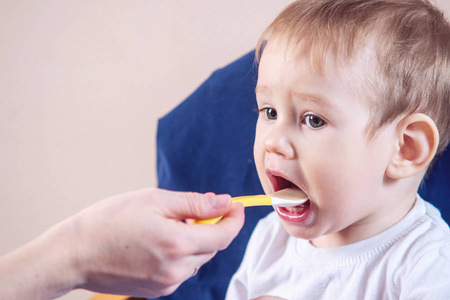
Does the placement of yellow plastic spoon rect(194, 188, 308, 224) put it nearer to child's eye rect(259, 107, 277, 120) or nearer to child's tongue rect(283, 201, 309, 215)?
child's tongue rect(283, 201, 309, 215)

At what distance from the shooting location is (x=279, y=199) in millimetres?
743

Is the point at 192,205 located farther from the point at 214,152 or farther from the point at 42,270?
the point at 214,152

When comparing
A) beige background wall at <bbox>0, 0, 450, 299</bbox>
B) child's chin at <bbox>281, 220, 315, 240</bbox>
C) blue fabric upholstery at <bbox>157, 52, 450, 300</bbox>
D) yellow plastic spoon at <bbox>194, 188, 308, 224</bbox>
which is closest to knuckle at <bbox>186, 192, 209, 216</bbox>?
yellow plastic spoon at <bbox>194, 188, 308, 224</bbox>

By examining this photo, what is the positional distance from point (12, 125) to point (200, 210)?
1.52 meters

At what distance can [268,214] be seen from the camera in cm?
117

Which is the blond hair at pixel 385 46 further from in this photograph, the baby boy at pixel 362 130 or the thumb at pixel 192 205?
the thumb at pixel 192 205

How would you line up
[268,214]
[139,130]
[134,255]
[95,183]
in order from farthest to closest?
[95,183]
[139,130]
[268,214]
[134,255]

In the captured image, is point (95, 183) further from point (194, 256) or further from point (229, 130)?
point (194, 256)

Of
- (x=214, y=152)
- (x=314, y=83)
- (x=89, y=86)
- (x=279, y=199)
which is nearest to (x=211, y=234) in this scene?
(x=279, y=199)

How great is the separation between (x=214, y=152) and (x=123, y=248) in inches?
24.9

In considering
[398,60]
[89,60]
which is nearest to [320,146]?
[398,60]

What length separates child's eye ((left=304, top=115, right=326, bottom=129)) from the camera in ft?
2.40

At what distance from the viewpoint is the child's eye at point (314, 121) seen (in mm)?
732

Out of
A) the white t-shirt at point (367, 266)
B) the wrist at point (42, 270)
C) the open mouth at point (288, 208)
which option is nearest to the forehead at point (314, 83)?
the open mouth at point (288, 208)
